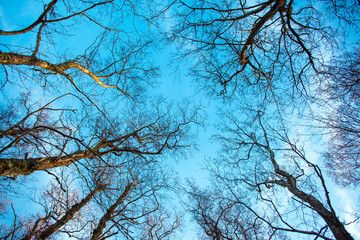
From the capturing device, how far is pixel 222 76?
5.05 m

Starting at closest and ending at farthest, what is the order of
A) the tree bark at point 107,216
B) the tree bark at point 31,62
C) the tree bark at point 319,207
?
the tree bark at point 31,62 → the tree bark at point 319,207 → the tree bark at point 107,216

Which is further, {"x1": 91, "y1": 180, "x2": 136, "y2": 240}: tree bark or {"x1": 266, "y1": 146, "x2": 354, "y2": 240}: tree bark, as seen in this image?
{"x1": 91, "y1": 180, "x2": 136, "y2": 240}: tree bark

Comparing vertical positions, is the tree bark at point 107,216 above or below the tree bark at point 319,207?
above

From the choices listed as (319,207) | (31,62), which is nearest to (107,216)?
(31,62)

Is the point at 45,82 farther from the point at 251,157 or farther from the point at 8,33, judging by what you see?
the point at 251,157

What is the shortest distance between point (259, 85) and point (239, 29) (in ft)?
5.74

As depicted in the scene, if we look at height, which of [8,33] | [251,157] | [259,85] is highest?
[8,33]

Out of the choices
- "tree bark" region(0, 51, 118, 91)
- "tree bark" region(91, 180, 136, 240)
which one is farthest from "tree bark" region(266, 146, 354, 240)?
"tree bark" region(0, 51, 118, 91)

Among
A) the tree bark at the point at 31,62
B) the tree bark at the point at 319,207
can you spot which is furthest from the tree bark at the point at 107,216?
the tree bark at the point at 319,207

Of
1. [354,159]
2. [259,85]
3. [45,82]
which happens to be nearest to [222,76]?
[259,85]

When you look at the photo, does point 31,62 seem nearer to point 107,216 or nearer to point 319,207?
point 107,216

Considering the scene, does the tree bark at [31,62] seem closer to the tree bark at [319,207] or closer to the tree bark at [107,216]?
the tree bark at [107,216]

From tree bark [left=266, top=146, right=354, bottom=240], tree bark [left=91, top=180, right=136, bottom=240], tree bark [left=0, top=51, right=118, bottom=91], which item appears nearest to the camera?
tree bark [left=0, top=51, right=118, bottom=91]

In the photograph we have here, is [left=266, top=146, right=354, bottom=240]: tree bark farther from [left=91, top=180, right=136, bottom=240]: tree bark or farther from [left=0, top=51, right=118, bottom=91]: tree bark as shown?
[left=0, top=51, right=118, bottom=91]: tree bark
